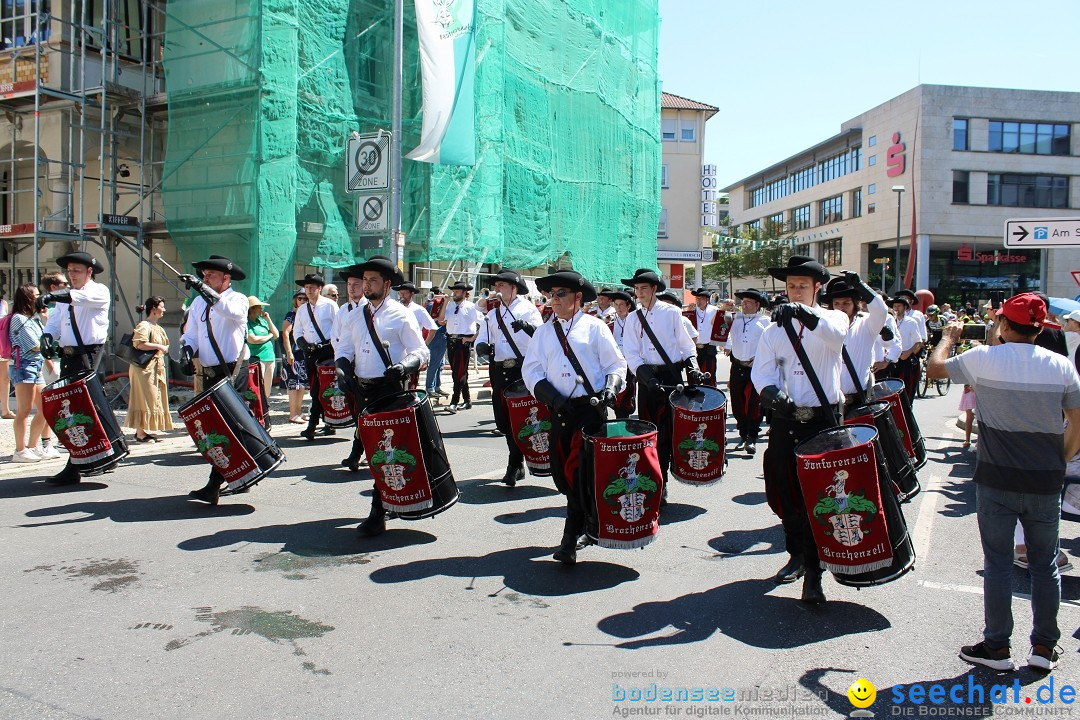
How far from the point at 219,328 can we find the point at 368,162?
7.49m

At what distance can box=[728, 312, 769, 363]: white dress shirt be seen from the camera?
10.5 metres

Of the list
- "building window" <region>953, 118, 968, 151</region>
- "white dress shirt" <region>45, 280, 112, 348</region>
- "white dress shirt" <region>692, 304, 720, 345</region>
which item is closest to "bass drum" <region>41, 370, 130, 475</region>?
"white dress shirt" <region>45, 280, 112, 348</region>

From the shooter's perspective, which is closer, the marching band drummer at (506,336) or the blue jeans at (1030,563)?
the blue jeans at (1030,563)

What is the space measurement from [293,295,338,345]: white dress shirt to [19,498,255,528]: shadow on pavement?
324 cm

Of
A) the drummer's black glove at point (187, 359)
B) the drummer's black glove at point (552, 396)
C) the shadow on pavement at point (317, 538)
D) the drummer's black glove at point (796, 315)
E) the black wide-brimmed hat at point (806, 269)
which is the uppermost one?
the black wide-brimmed hat at point (806, 269)

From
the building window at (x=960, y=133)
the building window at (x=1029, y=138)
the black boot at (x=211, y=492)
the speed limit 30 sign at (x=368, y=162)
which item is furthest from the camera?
the building window at (x=1029, y=138)

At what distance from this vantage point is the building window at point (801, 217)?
67562mm

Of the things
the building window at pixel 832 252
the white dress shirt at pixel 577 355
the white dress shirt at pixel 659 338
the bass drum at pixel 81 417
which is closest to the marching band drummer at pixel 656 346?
the white dress shirt at pixel 659 338

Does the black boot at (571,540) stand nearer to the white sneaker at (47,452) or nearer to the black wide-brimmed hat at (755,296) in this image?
the black wide-brimmed hat at (755,296)

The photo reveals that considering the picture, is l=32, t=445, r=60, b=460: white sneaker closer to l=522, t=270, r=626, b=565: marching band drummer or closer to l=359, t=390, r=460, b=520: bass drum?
l=359, t=390, r=460, b=520: bass drum

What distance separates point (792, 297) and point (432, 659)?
297cm

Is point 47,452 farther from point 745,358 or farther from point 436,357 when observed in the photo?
point 745,358

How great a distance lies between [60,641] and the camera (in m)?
4.29

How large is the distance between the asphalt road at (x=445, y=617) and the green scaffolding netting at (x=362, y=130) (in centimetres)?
845
